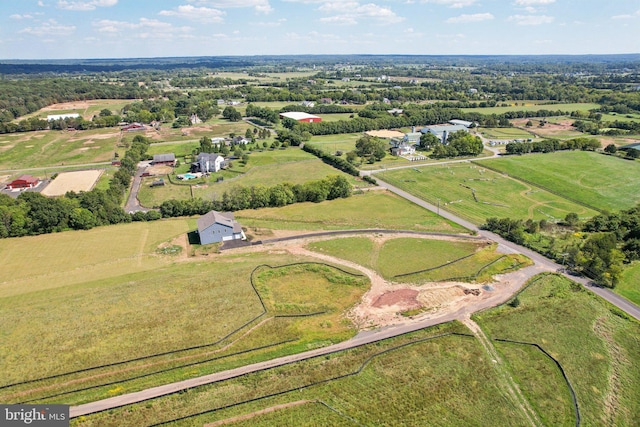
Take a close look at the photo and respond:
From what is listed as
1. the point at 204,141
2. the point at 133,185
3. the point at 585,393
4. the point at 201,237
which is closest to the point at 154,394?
the point at 201,237

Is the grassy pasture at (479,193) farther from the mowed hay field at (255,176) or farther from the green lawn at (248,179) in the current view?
the green lawn at (248,179)

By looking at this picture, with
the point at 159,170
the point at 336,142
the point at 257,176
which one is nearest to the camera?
the point at 257,176

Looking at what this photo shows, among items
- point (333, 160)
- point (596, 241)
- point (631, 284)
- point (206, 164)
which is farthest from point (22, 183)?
point (631, 284)

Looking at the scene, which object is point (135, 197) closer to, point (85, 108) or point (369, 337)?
point (369, 337)

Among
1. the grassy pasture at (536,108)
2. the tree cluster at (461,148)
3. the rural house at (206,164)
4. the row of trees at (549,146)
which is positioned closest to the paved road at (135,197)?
the rural house at (206,164)

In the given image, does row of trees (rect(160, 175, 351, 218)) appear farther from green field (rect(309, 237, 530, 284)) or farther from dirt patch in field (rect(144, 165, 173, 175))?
dirt patch in field (rect(144, 165, 173, 175))
